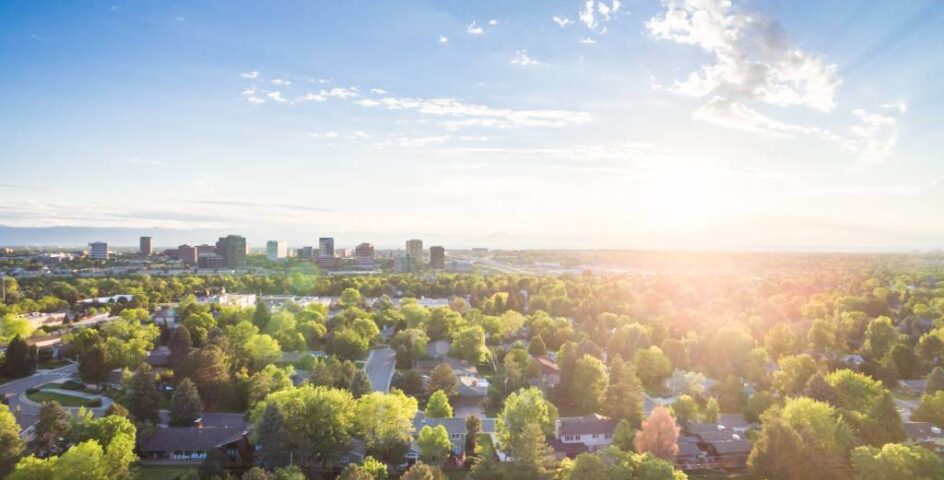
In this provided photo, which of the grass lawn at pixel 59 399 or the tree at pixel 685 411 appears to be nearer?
the tree at pixel 685 411

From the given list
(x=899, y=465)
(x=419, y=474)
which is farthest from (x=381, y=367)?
(x=899, y=465)

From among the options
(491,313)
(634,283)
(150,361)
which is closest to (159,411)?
(150,361)

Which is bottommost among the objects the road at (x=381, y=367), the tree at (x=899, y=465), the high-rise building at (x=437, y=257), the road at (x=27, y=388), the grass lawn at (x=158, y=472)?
the grass lawn at (x=158, y=472)

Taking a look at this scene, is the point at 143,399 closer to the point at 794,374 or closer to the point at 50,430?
the point at 50,430

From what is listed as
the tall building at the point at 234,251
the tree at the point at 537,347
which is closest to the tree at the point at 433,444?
the tree at the point at 537,347

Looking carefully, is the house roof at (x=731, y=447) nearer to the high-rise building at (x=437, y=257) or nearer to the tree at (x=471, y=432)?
the tree at (x=471, y=432)
